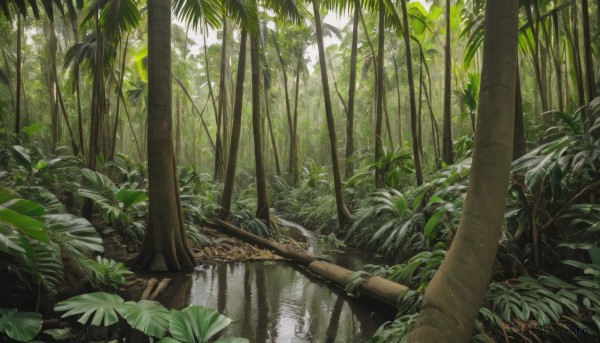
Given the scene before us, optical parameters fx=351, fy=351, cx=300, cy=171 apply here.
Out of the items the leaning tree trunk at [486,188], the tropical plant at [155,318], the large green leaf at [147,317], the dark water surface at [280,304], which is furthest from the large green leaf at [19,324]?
the leaning tree trunk at [486,188]

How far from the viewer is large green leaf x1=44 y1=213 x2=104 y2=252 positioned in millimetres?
3359


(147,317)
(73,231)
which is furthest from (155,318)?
(73,231)

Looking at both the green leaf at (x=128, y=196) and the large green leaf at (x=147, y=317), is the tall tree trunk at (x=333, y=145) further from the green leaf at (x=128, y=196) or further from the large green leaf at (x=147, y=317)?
the large green leaf at (x=147, y=317)

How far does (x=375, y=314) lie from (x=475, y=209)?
2.18 m

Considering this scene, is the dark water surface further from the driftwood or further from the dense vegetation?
the dense vegetation

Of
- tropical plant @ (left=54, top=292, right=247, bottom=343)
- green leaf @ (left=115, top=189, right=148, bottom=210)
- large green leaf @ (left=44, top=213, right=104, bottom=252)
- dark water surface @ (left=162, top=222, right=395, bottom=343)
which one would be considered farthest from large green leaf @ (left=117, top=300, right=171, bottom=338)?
green leaf @ (left=115, top=189, right=148, bottom=210)

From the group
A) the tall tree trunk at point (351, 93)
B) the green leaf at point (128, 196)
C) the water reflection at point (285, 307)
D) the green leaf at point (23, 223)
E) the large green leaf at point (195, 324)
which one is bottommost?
the water reflection at point (285, 307)

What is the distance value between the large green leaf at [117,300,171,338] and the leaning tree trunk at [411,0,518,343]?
6.29 ft

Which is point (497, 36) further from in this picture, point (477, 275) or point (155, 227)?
point (155, 227)

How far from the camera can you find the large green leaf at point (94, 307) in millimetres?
2617

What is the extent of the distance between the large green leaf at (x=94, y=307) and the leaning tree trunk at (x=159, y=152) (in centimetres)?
232

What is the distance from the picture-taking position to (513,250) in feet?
11.2

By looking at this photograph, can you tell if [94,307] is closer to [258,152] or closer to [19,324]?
[19,324]

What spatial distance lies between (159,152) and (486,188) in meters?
4.47
